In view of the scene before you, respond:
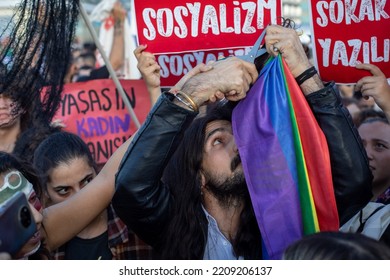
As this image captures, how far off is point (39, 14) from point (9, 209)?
1.13 m

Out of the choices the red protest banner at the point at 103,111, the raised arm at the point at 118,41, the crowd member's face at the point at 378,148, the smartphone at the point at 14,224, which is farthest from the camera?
the raised arm at the point at 118,41

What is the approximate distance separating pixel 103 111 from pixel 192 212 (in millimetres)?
1895

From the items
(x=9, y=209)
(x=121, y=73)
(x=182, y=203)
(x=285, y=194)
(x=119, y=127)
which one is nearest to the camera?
(x=9, y=209)

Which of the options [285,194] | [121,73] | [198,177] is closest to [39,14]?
[198,177]

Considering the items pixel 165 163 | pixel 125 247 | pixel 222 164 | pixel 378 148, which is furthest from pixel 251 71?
pixel 378 148

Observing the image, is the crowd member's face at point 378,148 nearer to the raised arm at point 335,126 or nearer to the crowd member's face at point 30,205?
the raised arm at point 335,126

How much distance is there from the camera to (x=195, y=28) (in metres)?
3.07

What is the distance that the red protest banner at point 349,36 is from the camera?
2918mm

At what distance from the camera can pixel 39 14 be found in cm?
263

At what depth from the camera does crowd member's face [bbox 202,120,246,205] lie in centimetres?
256

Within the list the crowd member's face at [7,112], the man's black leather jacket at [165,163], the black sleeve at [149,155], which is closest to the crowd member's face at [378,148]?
the man's black leather jacket at [165,163]

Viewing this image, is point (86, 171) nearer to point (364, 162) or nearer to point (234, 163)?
point (234, 163)

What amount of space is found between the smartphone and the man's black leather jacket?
0.72 metres

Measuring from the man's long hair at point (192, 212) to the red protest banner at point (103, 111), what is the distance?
5.49 ft
